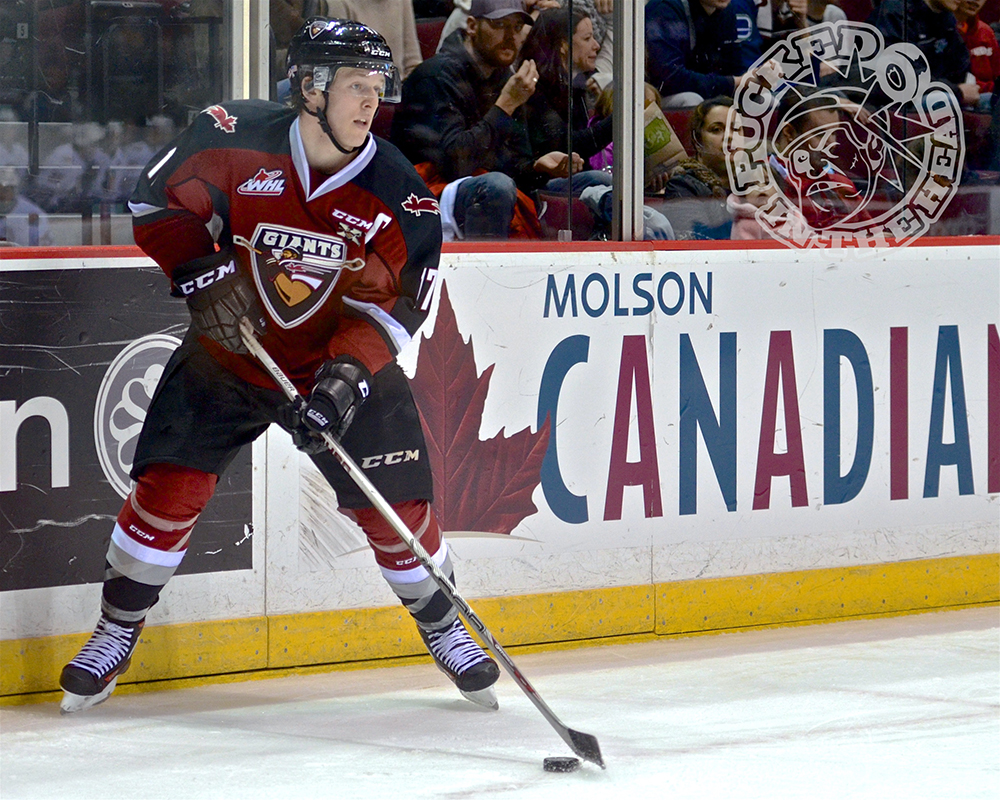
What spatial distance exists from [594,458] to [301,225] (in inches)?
43.8

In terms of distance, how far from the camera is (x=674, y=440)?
436cm

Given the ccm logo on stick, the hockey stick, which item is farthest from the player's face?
the ccm logo on stick

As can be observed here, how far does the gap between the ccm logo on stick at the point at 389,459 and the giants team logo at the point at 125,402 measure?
20.9 inches

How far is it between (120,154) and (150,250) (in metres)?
0.34

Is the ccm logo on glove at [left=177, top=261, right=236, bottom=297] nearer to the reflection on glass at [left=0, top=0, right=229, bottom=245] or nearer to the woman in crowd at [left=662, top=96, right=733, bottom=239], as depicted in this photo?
the reflection on glass at [left=0, top=0, right=229, bottom=245]

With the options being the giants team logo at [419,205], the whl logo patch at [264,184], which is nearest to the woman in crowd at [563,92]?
the giants team logo at [419,205]

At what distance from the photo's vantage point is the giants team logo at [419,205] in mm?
3621

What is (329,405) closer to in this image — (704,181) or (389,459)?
(389,459)

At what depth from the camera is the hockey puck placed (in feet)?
10.4

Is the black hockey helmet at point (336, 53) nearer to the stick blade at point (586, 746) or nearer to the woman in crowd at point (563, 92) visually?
the woman in crowd at point (563, 92)

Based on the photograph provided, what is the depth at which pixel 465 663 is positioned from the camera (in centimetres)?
368

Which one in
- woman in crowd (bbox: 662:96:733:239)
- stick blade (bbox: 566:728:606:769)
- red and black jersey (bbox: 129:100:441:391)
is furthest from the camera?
woman in crowd (bbox: 662:96:733:239)

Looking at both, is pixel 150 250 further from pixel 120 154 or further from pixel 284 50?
pixel 284 50

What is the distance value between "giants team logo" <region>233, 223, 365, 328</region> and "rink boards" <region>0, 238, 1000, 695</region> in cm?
27
